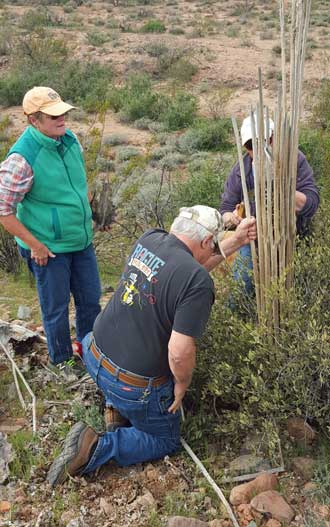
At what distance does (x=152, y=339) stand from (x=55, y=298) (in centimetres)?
99

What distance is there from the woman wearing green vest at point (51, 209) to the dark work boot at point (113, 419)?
0.61 metres

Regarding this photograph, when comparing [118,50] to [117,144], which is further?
[118,50]

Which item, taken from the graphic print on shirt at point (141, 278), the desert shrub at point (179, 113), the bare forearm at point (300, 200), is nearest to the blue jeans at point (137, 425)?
the graphic print on shirt at point (141, 278)

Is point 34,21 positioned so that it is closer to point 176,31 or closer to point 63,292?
point 176,31

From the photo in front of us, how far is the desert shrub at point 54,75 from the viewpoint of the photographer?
Result: 13492 millimetres

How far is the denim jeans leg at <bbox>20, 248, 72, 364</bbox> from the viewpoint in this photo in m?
3.30

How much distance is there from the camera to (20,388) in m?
3.31

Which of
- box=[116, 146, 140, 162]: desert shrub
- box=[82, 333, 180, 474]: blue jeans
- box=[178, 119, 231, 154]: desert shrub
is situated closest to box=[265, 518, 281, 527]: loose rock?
box=[82, 333, 180, 474]: blue jeans

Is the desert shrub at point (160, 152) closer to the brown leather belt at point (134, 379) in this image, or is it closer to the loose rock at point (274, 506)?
the brown leather belt at point (134, 379)

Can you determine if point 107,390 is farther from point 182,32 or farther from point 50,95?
point 182,32

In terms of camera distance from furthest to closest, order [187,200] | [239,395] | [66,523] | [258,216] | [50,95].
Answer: [187,200], [50,95], [239,395], [258,216], [66,523]

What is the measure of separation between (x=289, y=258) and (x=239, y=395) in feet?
2.25

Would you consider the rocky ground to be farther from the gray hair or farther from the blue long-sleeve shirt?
the blue long-sleeve shirt

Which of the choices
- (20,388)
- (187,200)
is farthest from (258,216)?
(187,200)
